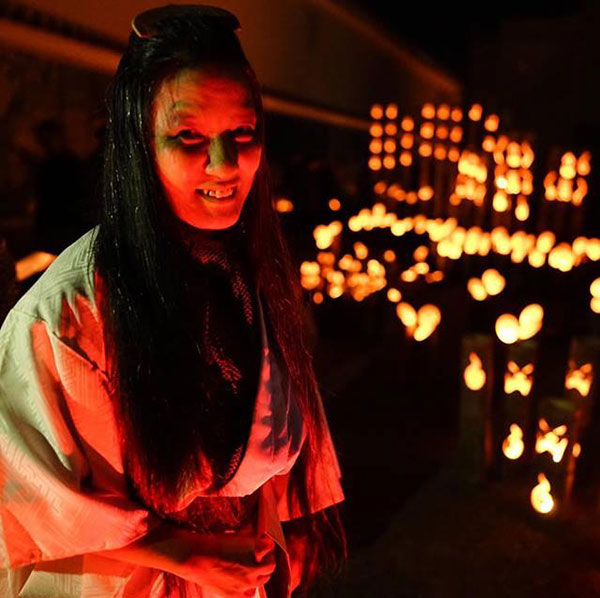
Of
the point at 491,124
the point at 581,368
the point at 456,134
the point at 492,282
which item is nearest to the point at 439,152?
the point at 456,134

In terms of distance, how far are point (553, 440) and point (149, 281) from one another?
261 centimetres

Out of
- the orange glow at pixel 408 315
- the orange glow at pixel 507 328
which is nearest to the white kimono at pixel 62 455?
the orange glow at pixel 507 328

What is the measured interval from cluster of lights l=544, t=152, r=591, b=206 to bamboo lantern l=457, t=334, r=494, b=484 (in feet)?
11.6

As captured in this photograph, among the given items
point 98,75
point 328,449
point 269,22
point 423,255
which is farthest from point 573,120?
point 328,449

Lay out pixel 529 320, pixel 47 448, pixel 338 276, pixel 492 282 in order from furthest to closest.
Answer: pixel 338 276
pixel 492 282
pixel 529 320
pixel 47 448

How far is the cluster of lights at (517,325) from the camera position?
3791 mm

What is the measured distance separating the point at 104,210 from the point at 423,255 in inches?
203

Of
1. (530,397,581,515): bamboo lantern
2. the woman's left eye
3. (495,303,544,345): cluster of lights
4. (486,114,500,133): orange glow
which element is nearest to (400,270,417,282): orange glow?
(495,303,544,345): cluster of lights

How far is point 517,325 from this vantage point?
386 cm

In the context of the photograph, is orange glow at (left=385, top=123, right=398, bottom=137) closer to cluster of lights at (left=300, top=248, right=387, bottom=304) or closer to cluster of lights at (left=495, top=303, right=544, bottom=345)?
cluster of lights at (left=300, top=248, right=387, bottom=304)

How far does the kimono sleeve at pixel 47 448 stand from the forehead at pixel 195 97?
1.33 ft

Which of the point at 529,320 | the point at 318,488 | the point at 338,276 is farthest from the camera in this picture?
the point at 338,276

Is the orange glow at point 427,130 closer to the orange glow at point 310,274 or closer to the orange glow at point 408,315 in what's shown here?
the orange glow at point 310,274

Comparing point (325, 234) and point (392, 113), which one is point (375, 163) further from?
point (325, 234)
